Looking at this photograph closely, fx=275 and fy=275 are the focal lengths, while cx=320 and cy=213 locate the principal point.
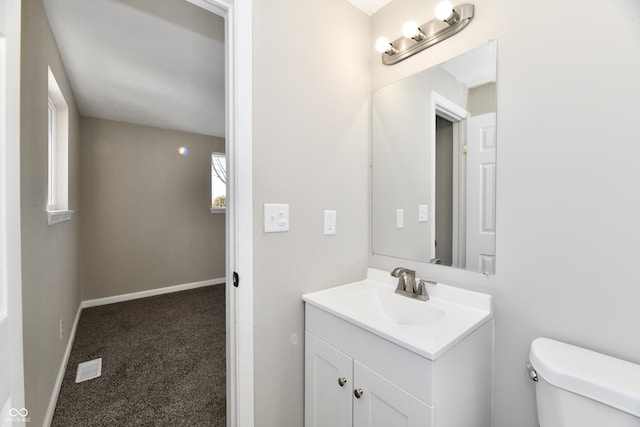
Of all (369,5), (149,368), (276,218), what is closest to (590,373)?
(276,218)

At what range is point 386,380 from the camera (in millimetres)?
950

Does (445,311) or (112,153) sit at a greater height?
(112,153)

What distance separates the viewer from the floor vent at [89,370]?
196 centimetres

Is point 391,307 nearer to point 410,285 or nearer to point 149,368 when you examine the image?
point 410,285

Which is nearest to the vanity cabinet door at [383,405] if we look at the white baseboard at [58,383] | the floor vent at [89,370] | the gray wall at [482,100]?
the gray wall at [482,100]

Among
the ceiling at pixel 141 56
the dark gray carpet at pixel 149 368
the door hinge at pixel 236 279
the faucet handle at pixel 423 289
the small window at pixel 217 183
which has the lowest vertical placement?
the dark gray carpet at pixel 149 368

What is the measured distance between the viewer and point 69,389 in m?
1.83

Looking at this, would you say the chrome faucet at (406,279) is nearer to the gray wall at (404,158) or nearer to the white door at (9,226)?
the gray wall at (404,158)

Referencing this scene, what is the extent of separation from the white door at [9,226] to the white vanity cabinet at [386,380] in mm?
922

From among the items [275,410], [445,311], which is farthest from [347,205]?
[275,410]

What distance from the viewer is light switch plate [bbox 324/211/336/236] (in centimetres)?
142

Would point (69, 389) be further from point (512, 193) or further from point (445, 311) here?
point (512, 193)

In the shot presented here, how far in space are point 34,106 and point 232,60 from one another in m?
1.02

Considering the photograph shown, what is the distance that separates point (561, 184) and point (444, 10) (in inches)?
34.1
